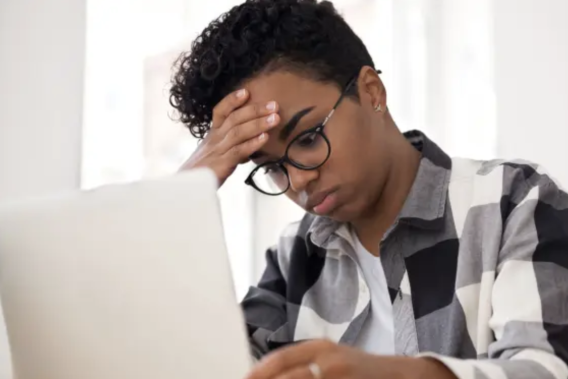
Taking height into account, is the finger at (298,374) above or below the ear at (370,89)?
below

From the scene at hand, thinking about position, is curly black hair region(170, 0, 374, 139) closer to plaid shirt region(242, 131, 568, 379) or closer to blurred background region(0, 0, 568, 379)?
plaid shirt region(242, 131, 568, 379)

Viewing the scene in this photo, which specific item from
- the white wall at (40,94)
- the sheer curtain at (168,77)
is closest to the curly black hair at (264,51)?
the sheer curtain at (168,77)

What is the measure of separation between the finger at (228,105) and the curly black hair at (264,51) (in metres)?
0.02

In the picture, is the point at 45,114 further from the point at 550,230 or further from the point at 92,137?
the point at 550,230

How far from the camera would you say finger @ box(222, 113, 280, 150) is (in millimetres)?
888

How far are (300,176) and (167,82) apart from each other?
3.09 feet

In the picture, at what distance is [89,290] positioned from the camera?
604 millimetres

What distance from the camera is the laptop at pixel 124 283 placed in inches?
22.9

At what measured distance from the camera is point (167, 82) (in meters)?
1.76

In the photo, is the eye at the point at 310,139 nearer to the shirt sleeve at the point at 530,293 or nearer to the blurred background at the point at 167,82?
the shirt sleeve at the point at 530,293

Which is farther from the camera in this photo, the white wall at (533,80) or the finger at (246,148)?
the white wall at (533,80)

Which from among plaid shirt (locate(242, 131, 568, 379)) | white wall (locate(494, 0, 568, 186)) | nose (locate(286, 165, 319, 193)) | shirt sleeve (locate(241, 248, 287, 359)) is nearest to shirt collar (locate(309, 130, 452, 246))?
plaid shirt (locate(242, 131, 568, 379))

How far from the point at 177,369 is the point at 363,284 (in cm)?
44

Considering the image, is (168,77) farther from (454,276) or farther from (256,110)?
(454,276)
